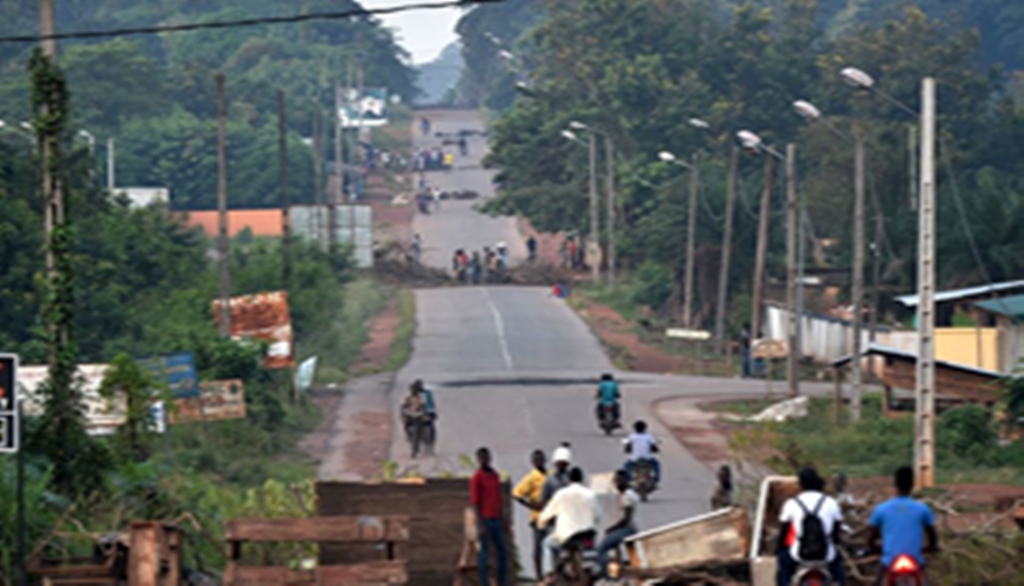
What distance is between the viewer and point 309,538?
54.4ft

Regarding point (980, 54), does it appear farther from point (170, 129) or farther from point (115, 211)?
point (115, 211)

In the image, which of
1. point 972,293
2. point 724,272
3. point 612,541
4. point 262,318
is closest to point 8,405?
point 612,541

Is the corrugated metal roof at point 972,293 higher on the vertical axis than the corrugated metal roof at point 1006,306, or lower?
higher

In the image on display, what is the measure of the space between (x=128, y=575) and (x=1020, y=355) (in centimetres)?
2783

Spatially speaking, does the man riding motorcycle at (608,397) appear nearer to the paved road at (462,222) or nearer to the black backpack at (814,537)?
the black backpack at (814,537)

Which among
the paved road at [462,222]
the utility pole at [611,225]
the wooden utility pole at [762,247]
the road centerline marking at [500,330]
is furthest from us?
the paved road at [462,222]

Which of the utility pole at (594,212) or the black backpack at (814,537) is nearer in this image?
the black backpack at (814,537)

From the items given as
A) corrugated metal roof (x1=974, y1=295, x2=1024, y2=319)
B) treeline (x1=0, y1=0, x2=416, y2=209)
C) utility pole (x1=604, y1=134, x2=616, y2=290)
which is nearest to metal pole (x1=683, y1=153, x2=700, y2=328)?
utility pole (x1=604, y1=134, x2=616, y2=290)

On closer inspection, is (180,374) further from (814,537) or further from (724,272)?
(724,272)

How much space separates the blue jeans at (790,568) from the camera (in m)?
15.0

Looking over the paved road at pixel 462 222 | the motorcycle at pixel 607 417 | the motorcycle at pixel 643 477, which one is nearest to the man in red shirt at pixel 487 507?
the motorcycle at pixel 643 477

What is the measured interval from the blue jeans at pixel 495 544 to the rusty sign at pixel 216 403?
53.3 ft

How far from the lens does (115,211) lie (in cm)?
5100

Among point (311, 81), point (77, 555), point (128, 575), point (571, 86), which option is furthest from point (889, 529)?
point (311, 81)
